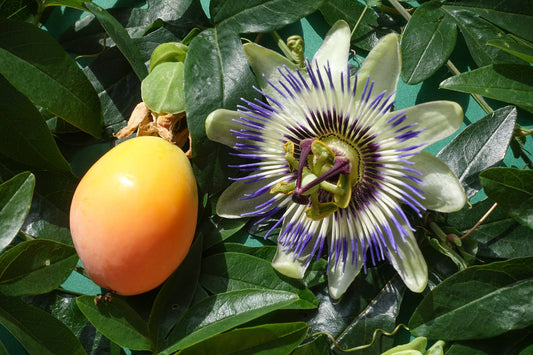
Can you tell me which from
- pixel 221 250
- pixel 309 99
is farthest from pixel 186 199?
pixel 309 99

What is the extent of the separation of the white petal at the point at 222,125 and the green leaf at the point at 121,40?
8.7 inches

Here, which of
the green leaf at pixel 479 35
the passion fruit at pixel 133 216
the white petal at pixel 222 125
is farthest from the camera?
the green leaf at pixel 479 35

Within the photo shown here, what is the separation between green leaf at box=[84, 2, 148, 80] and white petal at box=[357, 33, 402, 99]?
Answer: 52 centimetres

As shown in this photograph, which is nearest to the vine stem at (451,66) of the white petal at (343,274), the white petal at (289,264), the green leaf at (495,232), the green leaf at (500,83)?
the green leaf at (500,83)

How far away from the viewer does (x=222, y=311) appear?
1325 millimetres

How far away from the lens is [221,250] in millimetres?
1442

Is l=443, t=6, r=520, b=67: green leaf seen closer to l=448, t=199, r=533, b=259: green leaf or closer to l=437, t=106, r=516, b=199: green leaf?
l=437, t=106, r=516, b=199: green leaf

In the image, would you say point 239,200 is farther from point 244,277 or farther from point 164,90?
point 164,90

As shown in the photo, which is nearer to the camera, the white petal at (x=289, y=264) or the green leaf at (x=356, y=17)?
the white petal at (x=289, y=264)

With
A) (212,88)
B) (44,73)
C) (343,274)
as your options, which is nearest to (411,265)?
(343,274)

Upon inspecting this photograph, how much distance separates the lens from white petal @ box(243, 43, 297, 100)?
4.32 ft

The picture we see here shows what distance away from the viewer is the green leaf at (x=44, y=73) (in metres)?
1.28

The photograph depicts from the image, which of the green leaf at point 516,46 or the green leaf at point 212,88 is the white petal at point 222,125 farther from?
the green leaf at point 516,46

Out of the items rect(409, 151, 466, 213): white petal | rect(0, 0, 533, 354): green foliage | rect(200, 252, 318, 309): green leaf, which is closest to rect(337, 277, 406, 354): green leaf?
rect(0, 0, 533, 354): green foliage
